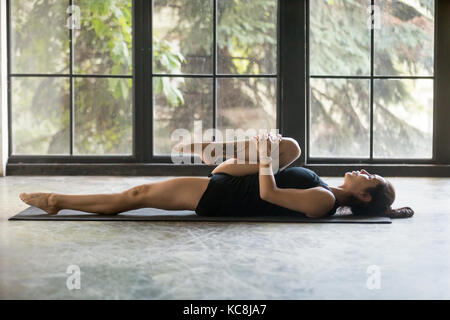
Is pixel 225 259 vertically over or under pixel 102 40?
under

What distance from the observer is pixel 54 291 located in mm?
2094

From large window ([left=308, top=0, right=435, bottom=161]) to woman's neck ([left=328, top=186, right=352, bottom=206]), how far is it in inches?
88.0

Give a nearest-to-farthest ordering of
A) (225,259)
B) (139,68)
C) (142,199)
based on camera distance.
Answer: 1. (225,259)
2. (142,199)
3. (139,68)

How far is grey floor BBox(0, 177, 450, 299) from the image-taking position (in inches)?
83.0

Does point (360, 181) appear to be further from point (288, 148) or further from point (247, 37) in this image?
point (247, 37)

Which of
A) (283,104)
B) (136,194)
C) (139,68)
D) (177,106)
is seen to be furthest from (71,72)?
(136,194)

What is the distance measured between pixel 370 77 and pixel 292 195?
2699 mm

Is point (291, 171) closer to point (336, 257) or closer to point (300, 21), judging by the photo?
point (336, 257)

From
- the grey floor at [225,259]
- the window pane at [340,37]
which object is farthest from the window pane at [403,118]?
the grey floor at [225,259]

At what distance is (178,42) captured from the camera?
562 centimetres

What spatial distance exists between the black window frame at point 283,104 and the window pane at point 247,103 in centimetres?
9

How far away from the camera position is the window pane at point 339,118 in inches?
223

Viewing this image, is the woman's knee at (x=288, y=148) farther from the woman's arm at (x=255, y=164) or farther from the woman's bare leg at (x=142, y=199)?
the woman's bare leg at (x=142, y=199)
